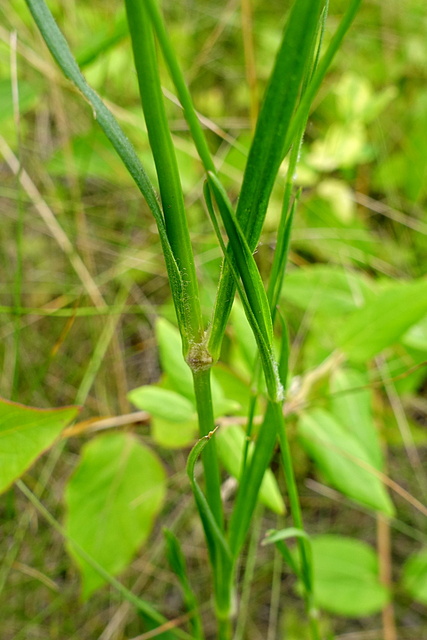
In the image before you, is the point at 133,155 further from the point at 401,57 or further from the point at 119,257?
the point at 401,57

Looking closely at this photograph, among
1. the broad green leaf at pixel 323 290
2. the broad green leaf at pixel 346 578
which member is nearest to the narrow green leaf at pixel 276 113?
the broad green leaf at pixel 323 290

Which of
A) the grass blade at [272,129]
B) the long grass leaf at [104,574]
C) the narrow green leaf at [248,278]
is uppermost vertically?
the grass blade at [272,129]

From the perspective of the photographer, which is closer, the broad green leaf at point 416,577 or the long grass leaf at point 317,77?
the long grass leaf at point 317,77

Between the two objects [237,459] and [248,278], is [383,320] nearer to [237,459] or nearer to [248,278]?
[237,459]

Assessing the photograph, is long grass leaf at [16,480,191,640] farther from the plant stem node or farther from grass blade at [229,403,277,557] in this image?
the plant stem node

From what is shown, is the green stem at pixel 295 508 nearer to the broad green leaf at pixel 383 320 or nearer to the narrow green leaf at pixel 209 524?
the narrow green leaf at pixel 209 524

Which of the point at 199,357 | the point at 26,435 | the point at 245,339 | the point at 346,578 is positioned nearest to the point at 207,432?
the point at 199,357

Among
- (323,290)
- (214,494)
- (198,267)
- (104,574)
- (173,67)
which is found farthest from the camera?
(198,267)

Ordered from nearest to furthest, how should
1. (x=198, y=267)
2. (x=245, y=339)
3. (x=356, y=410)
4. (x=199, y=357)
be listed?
1. (x=199, y=357)
2. (x=245, y=339)
3. (x=356, y=410)
4. (x=198, y=267)
